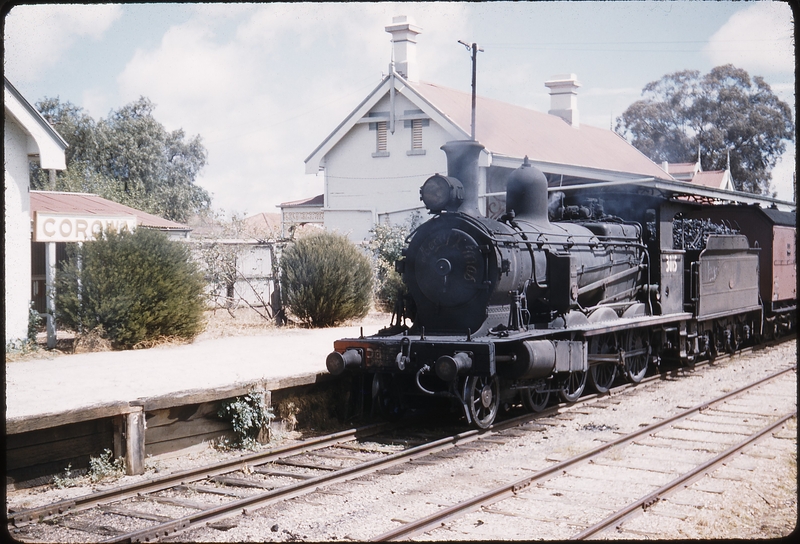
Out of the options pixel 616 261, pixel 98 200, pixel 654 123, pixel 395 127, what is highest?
pixel 654 123

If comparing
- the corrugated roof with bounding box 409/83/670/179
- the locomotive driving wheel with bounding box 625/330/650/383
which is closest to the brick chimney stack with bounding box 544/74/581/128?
the corrugated roof with bounding box 409/83/670/179

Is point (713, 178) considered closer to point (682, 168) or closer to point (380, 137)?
point (682, 168)

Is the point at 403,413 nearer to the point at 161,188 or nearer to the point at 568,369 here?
the point at 568,369

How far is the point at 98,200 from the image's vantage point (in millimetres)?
19641

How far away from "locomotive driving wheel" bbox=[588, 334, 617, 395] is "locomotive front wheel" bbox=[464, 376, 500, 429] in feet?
7.07

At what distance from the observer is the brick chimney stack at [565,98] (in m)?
33.7

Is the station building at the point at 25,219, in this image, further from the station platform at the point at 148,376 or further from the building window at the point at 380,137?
the building window at the point at 380,137

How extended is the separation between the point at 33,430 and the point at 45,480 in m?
0.53

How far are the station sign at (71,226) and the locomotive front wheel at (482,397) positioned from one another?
7.66 m

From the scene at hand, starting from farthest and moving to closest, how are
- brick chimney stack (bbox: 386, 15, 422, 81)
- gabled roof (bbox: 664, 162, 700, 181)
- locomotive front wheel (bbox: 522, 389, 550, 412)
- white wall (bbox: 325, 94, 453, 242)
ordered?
A: gabled roof (bbox: 664, 162, 700, 181) → brick chimney stack (bbox: 386, 15, 422, 81) → white wall (bbox: 325, 94, 453, 242) → locomotive front wheel (bbox: 522, 389, 550, 412)

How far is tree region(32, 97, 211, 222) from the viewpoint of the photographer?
109ft

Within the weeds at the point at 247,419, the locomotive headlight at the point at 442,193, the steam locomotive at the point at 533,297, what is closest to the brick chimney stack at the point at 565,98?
the steam locomotive at the point at 533,297

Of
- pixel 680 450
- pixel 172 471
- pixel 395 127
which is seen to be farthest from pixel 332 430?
pixel 395 127

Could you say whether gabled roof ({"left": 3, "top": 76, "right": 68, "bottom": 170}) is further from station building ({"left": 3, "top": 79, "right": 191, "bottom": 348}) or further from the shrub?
the shrub
